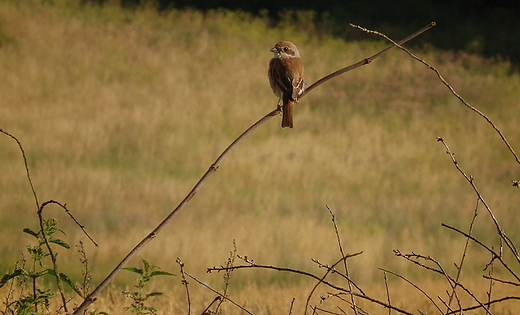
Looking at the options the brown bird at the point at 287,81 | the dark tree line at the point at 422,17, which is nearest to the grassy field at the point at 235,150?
the dark tree line at the point at 422,17

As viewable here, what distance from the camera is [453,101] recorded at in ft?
24.3

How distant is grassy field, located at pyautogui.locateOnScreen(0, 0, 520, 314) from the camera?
4340 mm

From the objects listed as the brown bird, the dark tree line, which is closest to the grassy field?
the dark tree line

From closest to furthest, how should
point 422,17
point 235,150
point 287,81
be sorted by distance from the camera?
point 287,81
point 235,150
point 422,17

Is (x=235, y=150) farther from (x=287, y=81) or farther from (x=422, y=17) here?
(x=422, y=17)

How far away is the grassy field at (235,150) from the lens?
4.34 m

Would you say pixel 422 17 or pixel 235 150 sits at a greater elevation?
pixel 422 17

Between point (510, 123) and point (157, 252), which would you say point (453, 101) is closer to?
point (510, 123)

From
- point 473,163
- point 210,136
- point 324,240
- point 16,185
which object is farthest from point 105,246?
point 473,163

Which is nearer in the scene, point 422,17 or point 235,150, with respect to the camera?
point 235,150

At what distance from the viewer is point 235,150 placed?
5.70 meters

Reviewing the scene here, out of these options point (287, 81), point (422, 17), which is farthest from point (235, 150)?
point (422, 17)

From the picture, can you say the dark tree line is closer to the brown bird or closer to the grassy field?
the grassy field

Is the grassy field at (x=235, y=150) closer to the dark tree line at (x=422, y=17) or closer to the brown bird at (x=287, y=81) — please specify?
the dark tree line at (x=422, y=17)
